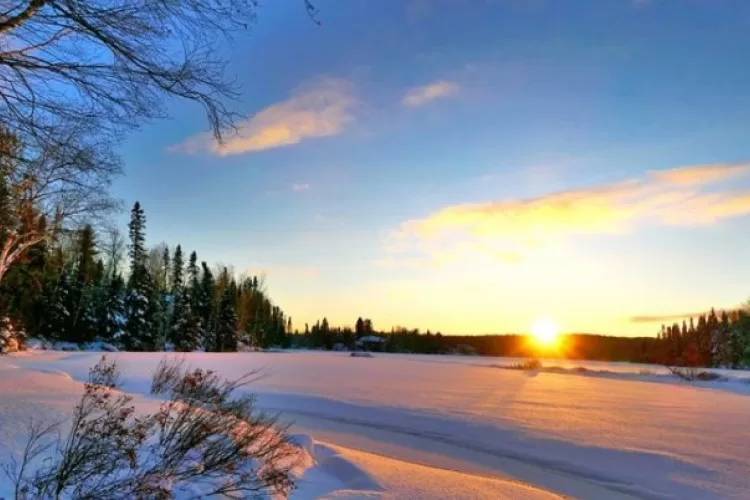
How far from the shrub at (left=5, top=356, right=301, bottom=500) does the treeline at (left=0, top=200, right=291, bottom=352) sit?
64.7 ft

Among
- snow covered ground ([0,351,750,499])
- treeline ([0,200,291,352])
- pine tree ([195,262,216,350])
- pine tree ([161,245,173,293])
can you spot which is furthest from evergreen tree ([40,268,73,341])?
snow covered ground ([0,351,750,499])

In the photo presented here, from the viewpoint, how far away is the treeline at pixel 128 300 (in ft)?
110

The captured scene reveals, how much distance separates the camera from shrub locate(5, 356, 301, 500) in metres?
3.36

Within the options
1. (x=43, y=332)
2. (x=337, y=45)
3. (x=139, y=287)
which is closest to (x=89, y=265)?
(x=139, y=287)

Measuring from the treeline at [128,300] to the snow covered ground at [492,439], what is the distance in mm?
15262

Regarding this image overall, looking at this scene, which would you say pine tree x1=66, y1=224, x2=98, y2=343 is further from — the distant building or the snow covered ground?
the distant building

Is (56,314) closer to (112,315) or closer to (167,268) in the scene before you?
(112,315)

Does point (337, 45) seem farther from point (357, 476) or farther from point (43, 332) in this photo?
point (43, 332)

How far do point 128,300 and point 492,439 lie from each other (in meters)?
45.5

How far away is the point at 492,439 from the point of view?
9.11 metres

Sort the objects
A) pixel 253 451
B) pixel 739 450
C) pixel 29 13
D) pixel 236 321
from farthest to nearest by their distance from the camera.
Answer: pixel 236 321 → pixel 739 450 → pixel 253 451 → pixel 29 13

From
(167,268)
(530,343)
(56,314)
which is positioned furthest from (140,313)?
(530,343)

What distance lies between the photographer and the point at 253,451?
4.75 meters

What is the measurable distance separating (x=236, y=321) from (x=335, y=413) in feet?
171
